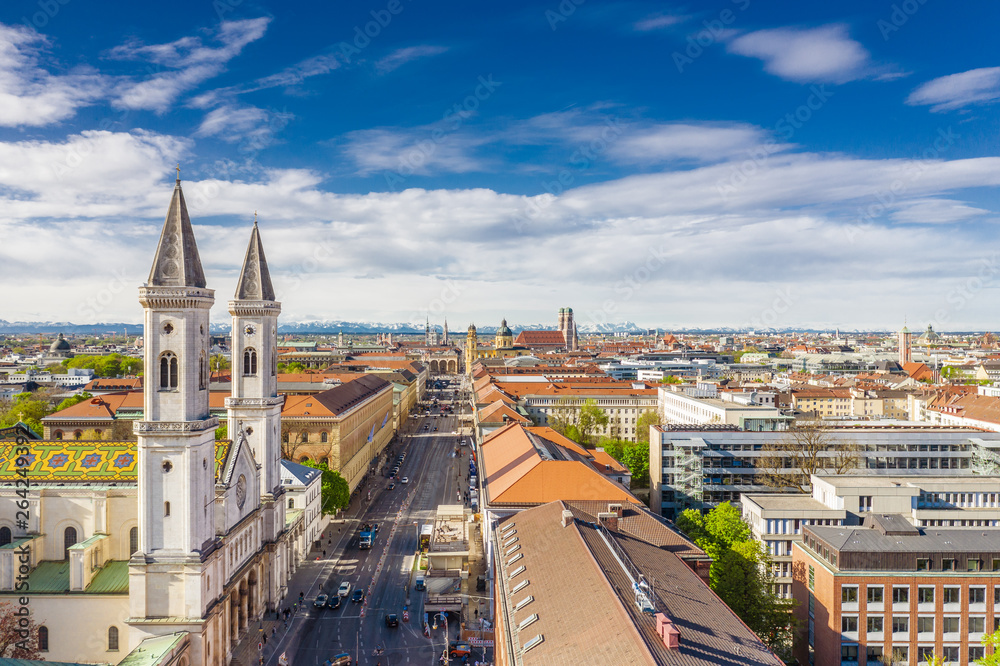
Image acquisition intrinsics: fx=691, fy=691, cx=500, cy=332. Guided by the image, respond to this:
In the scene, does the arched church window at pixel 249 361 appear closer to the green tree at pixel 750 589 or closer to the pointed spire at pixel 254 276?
the pointed spire at pixel 254 276

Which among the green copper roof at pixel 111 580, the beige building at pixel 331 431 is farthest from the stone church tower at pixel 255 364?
the beige building at pixel 331 431

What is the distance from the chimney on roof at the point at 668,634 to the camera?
90.8 ft

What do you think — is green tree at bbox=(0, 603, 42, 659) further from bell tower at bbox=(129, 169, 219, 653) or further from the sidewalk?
the sidewalk

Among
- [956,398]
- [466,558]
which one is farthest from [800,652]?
[956,398]

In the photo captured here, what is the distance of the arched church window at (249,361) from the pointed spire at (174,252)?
57.9 feet

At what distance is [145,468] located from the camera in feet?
142

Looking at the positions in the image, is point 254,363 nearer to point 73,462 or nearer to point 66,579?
point 73,462

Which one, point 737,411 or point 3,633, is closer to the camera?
point 3,633

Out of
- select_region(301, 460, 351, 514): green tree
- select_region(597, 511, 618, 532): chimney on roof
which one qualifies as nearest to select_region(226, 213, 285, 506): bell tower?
select_region(301, 460, 351, 514): green tree

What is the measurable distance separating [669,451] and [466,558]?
3256cm

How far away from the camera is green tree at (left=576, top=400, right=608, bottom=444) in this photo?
12469cm

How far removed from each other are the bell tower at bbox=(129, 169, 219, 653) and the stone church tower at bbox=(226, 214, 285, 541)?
16529mm

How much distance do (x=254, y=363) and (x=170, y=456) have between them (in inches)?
724

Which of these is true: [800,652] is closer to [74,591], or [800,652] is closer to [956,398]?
[74,591]
